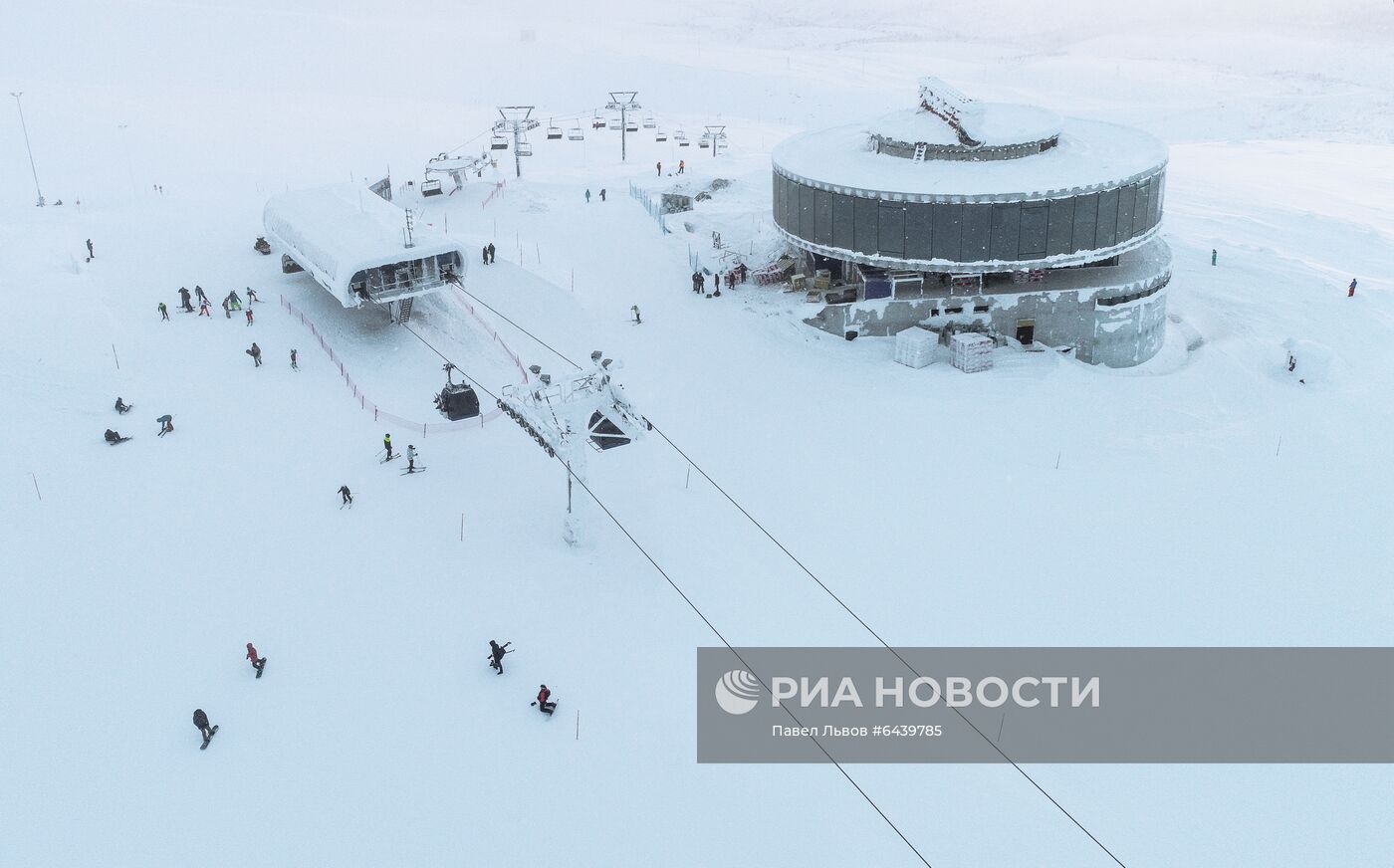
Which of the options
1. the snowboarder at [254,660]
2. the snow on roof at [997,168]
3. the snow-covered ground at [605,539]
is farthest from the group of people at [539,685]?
the snow on roof at [997,168]

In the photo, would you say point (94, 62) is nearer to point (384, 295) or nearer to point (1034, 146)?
point (384, 295)

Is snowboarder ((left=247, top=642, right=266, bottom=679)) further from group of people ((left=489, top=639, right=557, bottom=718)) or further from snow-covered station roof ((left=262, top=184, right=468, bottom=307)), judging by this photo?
snow-covered station roof ((left=262, top=184, right=468, bottom=307))

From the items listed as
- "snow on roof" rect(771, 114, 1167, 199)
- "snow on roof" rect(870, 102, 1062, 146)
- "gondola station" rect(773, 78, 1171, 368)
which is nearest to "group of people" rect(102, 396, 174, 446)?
"gondola station" rect(773, 78, 1171, 368)

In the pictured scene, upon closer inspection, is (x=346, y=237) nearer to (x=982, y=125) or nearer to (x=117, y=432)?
(x=117, y=432)

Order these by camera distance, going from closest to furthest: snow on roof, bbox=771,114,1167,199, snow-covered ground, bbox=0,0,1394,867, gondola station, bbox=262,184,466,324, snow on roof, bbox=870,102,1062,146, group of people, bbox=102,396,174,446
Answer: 1. snow-covered ground, bbox=0,0,1394,867
2. group of people, bbox=102,396,174,446
3. gondola station, bbox=262,184,466,324
4. snow on roof, bbox=771,114,1167,199
5. snow on roof, bbox=870,102,1062,146

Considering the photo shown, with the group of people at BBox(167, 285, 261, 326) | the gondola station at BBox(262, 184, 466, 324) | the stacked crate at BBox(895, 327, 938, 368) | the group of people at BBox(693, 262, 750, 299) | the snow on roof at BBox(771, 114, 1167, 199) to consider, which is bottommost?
the stacked crate at BBox(895, 327, 938, 368)

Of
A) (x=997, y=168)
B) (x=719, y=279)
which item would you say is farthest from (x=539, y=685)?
(x=997, y=168)

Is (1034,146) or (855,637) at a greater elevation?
(1034,146)

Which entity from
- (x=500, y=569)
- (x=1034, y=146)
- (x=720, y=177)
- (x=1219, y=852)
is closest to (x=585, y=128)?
(x=720, y=177)
